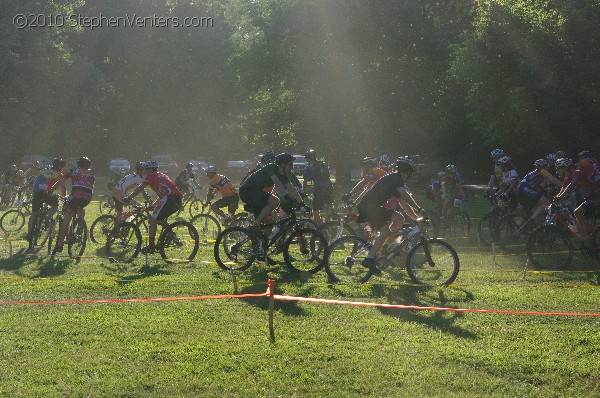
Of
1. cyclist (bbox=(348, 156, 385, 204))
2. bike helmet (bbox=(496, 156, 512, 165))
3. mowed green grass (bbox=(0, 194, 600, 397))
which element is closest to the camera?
mowed green grass (bbox=(0, 194, 600, 397))

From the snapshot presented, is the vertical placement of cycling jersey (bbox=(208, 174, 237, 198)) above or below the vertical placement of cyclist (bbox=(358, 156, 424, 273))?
above

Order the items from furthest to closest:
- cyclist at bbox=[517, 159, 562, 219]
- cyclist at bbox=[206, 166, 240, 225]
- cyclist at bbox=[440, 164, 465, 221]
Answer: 1. cyclist at bbox=[440, 164, 465, 221]
2. cyclist at bbox=[206, 166, 240, 225]
3. cyclist at bbox=[517, 159, 562, 219]

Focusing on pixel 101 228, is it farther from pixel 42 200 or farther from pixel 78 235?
pixel 78 235

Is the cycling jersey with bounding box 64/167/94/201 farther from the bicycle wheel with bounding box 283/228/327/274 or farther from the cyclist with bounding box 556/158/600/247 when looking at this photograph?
the cyclist with bounding box 556/158/600/247

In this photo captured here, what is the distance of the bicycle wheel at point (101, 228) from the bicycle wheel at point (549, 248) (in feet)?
28.5

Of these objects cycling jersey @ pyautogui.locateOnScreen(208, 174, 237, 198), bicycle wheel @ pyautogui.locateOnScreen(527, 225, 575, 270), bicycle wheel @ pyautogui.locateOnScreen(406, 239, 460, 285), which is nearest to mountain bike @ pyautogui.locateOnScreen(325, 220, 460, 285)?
bicycle wheel @ pyautogui.locateOnScreen(406, 239, 460, 285)

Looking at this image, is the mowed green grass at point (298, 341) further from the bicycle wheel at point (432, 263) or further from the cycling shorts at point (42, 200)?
the cycling shorts at point (42, 200)

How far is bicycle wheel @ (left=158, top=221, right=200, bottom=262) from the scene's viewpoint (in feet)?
52.1

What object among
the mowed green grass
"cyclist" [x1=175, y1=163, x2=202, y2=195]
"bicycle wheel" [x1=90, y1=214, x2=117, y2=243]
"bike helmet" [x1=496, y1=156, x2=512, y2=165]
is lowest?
the mowed green grass

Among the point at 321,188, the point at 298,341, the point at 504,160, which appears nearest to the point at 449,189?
the point at 504,160

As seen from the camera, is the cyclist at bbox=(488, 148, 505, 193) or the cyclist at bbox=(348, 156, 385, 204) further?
the cyclist at bbox=(488, 148, 505, 193)

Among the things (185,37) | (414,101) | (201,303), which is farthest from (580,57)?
(185,37)

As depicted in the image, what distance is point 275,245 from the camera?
14.5 m

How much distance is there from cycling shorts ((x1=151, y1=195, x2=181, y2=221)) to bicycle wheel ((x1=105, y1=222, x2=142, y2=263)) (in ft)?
2.09
